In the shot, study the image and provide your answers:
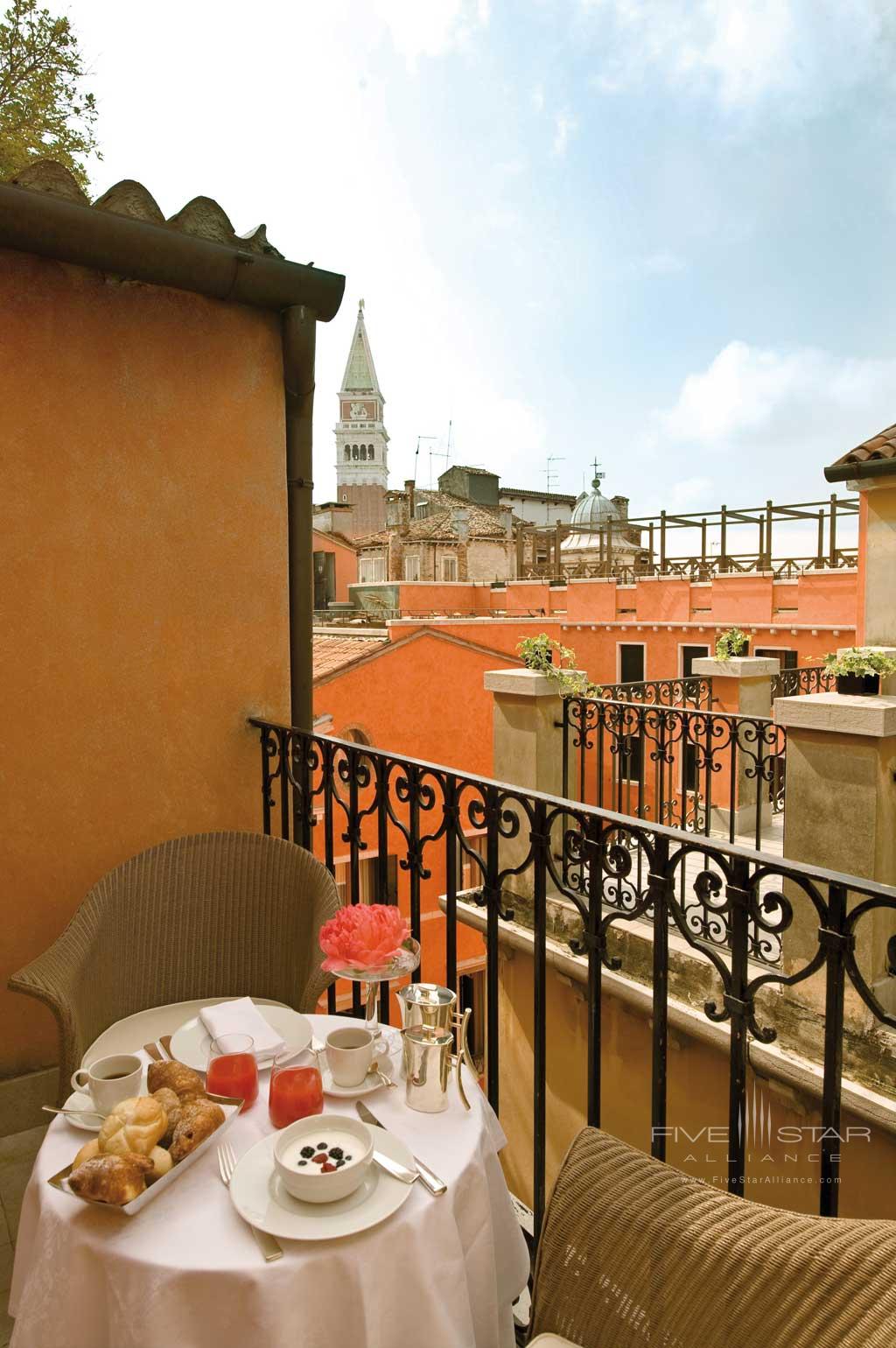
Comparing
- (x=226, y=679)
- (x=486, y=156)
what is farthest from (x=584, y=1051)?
(x=486, y=156)

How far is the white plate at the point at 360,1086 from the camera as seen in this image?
1.45 m

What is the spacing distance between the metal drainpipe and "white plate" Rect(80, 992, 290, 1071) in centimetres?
141

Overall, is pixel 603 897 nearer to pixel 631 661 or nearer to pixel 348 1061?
pixel 348 1061

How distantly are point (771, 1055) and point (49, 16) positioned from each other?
796cm

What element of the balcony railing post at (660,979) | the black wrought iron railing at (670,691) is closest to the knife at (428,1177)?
the balcony railing post at (660,979)

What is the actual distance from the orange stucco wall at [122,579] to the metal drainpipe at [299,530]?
7 centimetres

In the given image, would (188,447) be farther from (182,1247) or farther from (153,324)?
(182,1247)

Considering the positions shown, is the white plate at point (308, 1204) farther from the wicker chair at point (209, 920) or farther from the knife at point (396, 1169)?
the wicker chair at point (209, 920)

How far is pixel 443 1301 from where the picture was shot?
115cm

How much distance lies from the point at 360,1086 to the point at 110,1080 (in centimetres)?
46

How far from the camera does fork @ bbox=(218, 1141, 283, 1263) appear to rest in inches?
41.9

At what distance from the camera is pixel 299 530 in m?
3.30

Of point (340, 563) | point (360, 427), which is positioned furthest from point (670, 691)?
point (360, 427)

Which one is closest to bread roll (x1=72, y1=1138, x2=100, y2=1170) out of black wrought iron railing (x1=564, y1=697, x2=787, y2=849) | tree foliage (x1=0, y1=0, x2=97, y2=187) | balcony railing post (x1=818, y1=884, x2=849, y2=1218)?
balcony railing post (x1=818, y1=884, x2=849, y2=1218)
